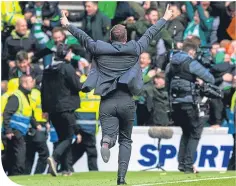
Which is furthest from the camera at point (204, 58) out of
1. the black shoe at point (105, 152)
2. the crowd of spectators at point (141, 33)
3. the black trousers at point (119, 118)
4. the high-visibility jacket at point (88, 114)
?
the black shoe at point (105, 152)

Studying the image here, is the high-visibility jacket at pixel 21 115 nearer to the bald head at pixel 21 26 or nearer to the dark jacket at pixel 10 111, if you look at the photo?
the dark jacket at pixel 10 111

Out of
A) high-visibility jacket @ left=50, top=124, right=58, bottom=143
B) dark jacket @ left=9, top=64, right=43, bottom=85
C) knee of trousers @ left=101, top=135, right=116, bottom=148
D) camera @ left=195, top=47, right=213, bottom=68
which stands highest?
camera @ left=195, top=47, right=213, bottom=68

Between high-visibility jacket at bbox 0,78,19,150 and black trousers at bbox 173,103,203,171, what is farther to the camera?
high-visibility jacket at bbox 0,78,19,150

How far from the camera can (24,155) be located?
59.2 feet

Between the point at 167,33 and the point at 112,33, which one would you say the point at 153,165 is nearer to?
the point at 167,33

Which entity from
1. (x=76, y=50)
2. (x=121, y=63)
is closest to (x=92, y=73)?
(x=121, y=63)

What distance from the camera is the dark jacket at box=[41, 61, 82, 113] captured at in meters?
16.7

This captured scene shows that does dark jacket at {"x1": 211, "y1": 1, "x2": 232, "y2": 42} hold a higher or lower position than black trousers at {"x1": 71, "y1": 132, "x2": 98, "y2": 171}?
higher

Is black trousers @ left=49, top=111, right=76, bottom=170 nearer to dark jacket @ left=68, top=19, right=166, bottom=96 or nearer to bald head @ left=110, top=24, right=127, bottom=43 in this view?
dark jacket @ left=68, top=19, right=166, bottom=96

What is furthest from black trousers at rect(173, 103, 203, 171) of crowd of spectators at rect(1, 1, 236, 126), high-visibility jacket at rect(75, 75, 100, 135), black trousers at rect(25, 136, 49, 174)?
black trousers at rect(25, 136, 49, 174)

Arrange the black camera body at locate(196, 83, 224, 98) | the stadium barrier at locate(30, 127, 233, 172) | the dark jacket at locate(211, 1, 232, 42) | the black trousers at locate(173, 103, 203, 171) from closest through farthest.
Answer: the black trousers at locate(173, 103, 203, 171)
the black camera body at locate(196, 83, 224, 98)
the stadium barrier at locate(30, 127, 233, 172)
the dark jacket at locate(211, 1, 232, 42)

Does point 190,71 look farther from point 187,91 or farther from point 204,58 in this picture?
point 204,58

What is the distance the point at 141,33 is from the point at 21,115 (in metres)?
3.40

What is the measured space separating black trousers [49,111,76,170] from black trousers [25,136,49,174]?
1.48 m
